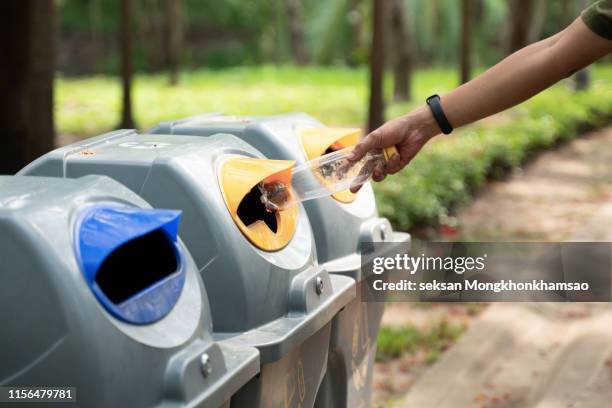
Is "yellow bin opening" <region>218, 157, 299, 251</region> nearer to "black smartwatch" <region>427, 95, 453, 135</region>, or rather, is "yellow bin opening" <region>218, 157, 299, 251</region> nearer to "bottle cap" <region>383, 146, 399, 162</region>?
"bottle cap" <region>383, 146, 399, 162</region>

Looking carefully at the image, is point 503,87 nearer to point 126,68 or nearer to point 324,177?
point 324,177

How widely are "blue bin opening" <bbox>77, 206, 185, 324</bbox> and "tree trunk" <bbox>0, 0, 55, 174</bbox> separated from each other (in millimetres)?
4656

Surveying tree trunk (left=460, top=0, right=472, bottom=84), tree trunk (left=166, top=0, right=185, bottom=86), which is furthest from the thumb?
tree trunk (left=166, top=0, right=185, bottom=86)

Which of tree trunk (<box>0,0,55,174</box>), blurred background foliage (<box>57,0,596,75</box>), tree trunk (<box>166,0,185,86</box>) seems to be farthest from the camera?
blurred background foliage (<box>57,0,596,75</box>)

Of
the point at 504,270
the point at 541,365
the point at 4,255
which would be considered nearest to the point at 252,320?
the point at 4,255

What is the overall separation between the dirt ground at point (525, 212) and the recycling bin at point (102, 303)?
8.22 feet

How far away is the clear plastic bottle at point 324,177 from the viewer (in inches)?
110

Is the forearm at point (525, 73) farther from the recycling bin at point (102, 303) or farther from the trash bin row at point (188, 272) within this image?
the recycling bin at point (102, 303)

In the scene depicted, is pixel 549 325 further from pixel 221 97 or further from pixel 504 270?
pixel 221 97

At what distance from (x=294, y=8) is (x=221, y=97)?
14189mm

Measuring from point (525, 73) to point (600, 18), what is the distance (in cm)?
27

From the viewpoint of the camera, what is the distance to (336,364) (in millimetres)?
3248

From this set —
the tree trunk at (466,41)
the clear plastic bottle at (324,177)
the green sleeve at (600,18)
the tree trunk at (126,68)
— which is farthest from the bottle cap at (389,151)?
the tree trunk at (466,41)

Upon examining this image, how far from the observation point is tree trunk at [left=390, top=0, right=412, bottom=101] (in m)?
15.1
